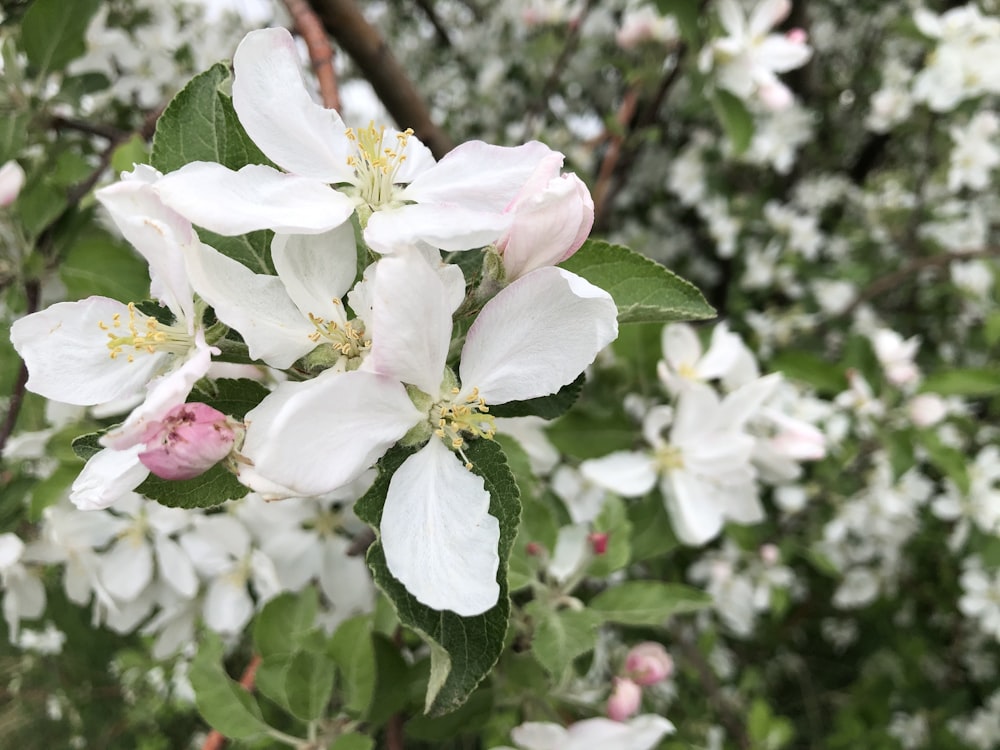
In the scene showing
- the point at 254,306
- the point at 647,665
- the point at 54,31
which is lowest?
the point at 647,665

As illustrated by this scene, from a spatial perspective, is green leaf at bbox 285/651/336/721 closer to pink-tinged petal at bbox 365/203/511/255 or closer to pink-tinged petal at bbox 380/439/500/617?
pink-tinged petal at bbox 380/439/500/617

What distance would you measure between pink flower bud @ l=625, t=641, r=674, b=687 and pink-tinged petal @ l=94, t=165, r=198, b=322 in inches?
32.8

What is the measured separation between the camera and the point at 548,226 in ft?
1.77

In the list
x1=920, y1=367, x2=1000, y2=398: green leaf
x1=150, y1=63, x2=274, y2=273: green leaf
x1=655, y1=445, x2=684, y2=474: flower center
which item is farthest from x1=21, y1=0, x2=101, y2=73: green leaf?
x1=920, y1=367, x2=1000, y2=398: green leaf

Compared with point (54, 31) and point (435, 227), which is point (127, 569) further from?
point (435, 227)

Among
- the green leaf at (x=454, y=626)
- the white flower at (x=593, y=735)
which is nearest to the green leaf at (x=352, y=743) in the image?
the white flower at (x=593, y=735)

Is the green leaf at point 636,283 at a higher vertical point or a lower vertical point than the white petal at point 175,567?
higher

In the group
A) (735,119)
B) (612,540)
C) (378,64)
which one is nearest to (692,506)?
(612,540)

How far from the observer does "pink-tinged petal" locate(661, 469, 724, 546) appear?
1.16 meters

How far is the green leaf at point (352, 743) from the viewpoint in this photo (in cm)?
81

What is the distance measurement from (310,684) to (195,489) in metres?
0.38

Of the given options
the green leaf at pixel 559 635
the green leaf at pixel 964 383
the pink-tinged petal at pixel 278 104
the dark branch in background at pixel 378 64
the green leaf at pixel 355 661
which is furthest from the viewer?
the green leaf at pixel 964 383

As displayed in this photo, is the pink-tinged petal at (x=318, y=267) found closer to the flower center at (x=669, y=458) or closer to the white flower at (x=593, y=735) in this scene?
the white flower at (x=593, y=735)

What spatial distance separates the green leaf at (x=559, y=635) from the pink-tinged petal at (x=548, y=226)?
1.44ft
